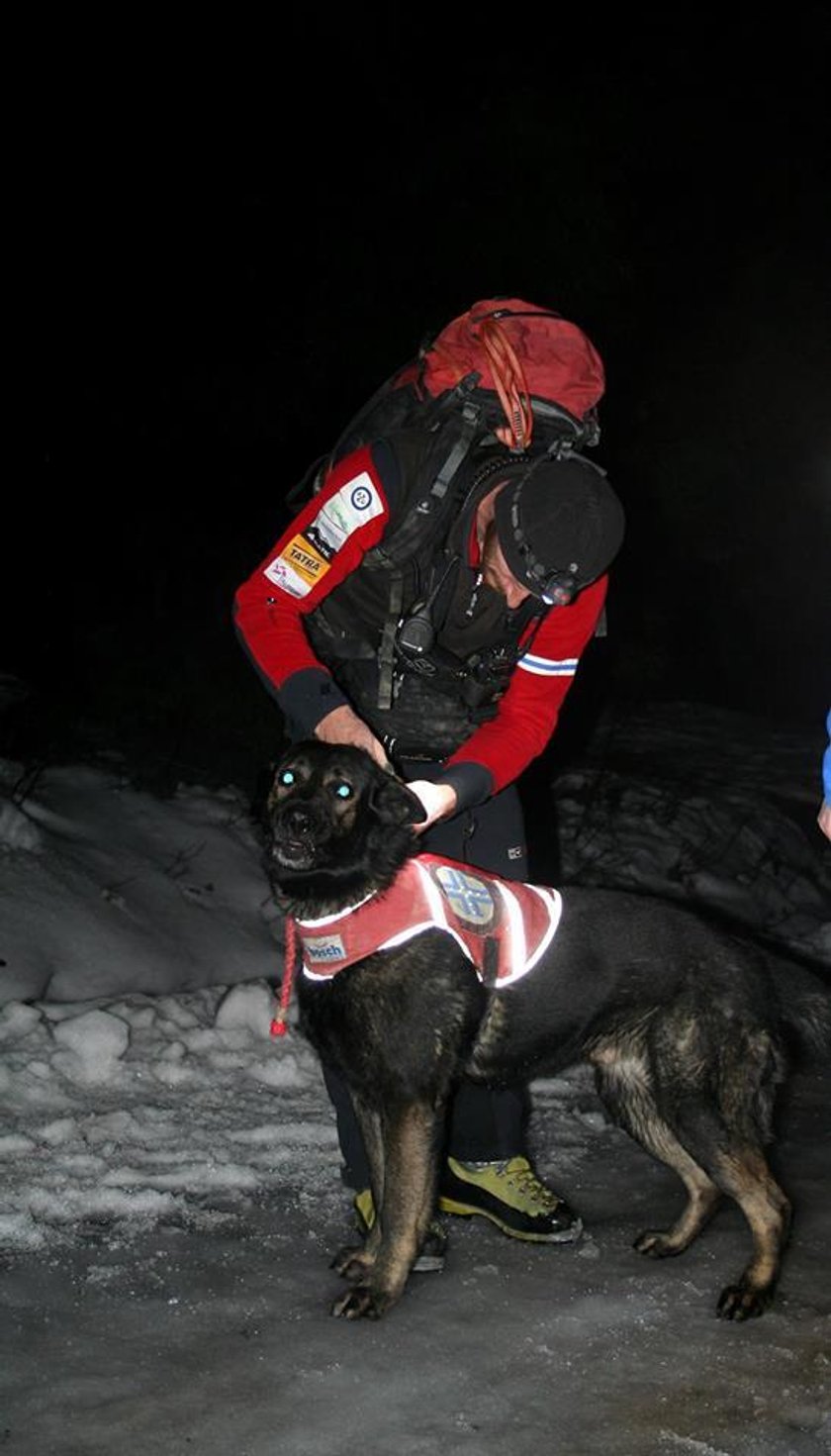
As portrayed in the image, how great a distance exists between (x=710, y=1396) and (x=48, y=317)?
26.5ft

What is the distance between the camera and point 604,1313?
3.16 meters

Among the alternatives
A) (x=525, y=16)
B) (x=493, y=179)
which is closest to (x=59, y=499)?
(x=493, y=179)

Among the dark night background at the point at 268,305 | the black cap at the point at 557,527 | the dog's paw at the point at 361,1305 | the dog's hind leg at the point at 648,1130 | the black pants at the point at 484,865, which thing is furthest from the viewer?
the dark night background at the point at 268,305

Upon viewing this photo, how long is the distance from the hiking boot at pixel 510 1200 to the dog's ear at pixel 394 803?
1242 mm

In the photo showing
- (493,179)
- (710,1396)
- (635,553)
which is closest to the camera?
(710,1396)

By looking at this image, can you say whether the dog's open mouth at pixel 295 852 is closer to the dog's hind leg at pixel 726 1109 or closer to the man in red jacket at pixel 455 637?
the man in red jacket at pixel 455 637

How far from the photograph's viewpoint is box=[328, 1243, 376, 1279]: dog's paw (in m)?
3.31

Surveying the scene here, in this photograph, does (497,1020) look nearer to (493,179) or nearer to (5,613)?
(493,179)

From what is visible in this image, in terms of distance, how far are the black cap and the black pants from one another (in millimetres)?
764

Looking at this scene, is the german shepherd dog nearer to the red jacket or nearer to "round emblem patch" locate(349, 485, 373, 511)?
the red jacket

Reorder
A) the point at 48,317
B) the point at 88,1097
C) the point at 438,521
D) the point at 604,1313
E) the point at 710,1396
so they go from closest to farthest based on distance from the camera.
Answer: the point at 710,1396 < the point at 604,1313 < the point at 438,521 < the point at 88,1097 < the point at 48,317

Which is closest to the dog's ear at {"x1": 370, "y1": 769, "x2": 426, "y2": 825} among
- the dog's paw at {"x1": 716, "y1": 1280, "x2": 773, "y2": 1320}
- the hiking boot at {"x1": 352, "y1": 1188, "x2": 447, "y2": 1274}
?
the hiking boot at {"x1": 352, "y1": 1188, "x2": 447, "y2": 1274}

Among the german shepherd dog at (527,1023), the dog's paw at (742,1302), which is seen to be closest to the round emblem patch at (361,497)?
the german shepherd dog at (527,1023)

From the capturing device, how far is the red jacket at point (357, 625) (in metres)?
3.38
